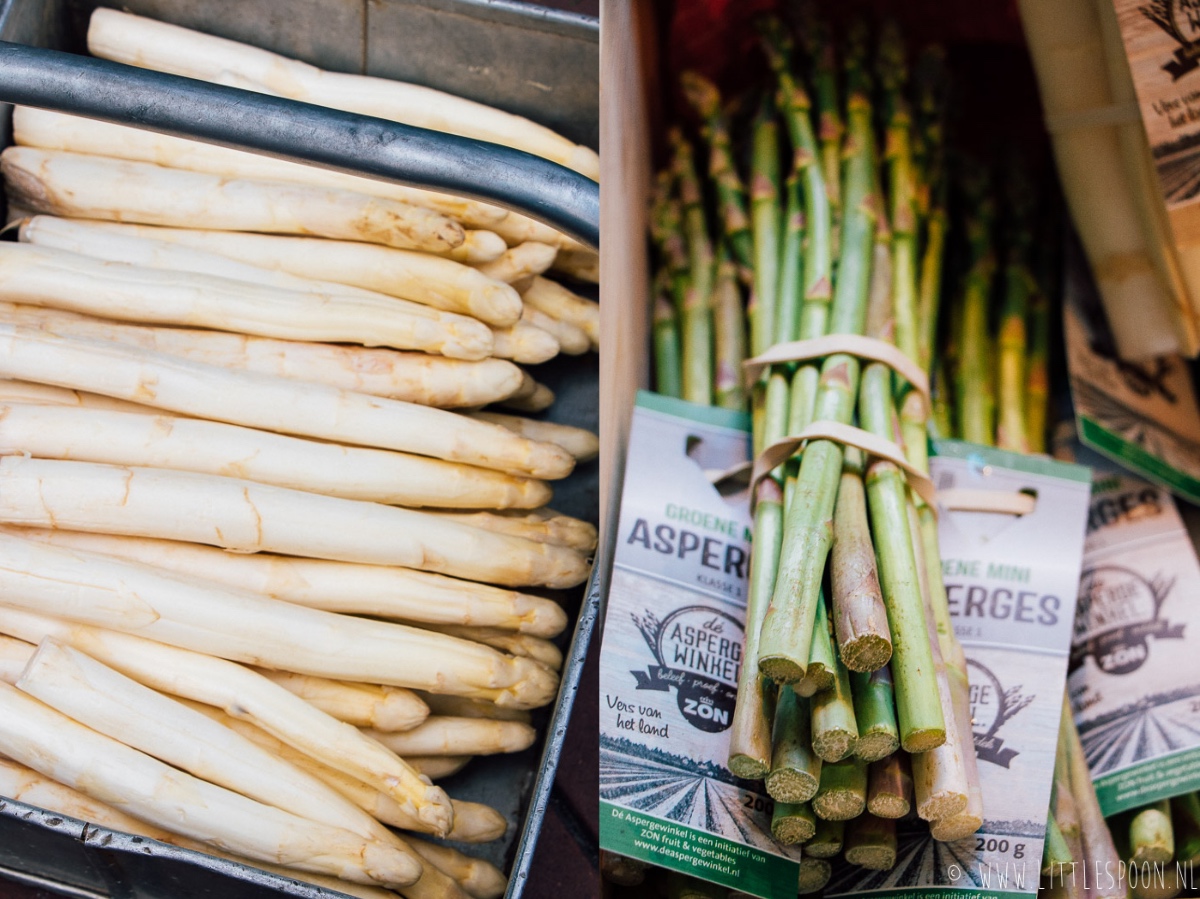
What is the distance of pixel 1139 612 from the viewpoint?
1.90 m

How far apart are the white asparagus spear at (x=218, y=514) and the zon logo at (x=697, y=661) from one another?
0.35 metres

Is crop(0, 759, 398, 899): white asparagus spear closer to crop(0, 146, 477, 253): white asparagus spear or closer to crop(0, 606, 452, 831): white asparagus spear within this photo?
crop(0, 606, 452, 831): white asparagus spear

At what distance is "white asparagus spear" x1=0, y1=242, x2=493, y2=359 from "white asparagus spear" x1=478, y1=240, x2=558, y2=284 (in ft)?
0.56

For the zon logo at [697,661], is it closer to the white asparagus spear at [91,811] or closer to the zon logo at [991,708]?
the zon logo at [991,708]

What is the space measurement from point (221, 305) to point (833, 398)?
40.9 inches

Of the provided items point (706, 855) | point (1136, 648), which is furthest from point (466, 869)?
point (1136, 648)

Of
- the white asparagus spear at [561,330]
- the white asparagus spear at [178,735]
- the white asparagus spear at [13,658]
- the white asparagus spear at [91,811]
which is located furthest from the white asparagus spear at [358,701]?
the white asparagus spear at [561,330]

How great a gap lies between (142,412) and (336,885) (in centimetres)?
81

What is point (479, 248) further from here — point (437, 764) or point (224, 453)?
point (437, 764)

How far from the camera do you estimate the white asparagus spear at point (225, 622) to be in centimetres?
151

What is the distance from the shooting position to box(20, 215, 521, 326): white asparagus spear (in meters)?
1.79

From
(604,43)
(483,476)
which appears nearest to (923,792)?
(483,476)

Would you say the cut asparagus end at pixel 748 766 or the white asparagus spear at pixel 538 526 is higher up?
the white asparagus spear at pixel 538 526

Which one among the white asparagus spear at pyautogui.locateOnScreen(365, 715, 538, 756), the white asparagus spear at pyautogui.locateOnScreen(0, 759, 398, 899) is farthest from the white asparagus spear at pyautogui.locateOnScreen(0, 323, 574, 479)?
the white asparagus spear at pyautogui.locateOnScreen(0, 759, 398, 899)
